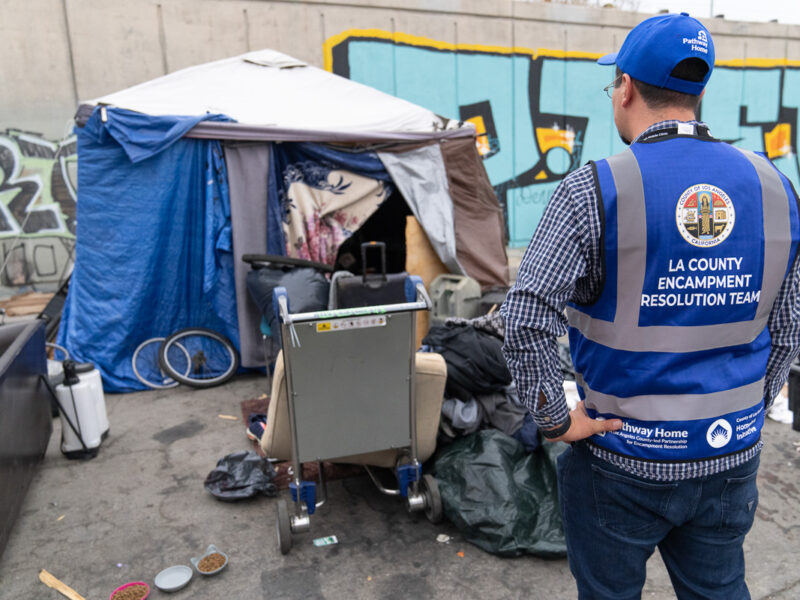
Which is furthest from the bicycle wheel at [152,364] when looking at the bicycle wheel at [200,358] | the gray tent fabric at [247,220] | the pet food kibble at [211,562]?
the pet food kibble at [211,562]

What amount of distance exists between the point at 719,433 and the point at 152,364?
524cm

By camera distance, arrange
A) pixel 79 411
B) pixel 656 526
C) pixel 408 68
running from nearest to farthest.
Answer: pixel 656 526 → pixel 79 411 → pixel 408 68

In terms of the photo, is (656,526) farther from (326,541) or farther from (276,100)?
(276,100)

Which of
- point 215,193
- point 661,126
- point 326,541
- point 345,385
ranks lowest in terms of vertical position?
point 326,541

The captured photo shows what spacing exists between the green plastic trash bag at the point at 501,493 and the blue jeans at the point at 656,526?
145 centimetres

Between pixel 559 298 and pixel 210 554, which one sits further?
pixel 210 554

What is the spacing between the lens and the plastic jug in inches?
157

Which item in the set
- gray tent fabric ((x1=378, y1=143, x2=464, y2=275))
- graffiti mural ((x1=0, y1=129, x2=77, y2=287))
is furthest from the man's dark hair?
graffiti mural ((x1=0, y1=129, x2=77, y2=287))

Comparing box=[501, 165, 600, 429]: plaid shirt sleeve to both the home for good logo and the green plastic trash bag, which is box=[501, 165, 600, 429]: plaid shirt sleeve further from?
the green plastic trash bag

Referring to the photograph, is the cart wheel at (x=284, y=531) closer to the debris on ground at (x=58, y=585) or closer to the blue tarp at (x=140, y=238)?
the debris on ground at (x=58, y=585)

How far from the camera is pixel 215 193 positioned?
17.8 ft

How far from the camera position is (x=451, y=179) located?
638 cm

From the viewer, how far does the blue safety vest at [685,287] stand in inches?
52.4

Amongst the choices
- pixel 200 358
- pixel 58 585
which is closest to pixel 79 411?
pixel 58 585
